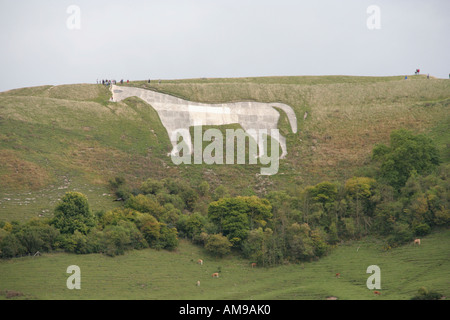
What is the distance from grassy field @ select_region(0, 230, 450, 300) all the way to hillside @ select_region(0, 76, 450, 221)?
13997 millimetres

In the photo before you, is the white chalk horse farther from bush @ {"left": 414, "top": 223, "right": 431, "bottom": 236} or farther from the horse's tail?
bush @ {"left": 414, "top": 223, "right": 431, "bottom": 236}

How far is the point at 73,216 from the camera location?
242 ft

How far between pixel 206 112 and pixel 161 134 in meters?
10.6

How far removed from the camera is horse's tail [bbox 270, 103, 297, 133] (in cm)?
10851

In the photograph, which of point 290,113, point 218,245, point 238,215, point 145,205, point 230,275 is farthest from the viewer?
point 290,113

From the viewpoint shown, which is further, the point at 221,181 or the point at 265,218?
the point at 221,181

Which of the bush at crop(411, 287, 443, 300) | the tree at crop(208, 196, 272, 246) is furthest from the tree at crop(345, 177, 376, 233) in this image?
the bush at crop(411, 287, 443, 300)

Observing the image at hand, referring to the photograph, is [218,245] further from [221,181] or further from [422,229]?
[422,229]

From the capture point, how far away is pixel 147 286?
63750 mm

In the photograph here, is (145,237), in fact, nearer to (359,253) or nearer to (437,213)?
(359,253)

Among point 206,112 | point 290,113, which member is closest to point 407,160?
point 290,113
